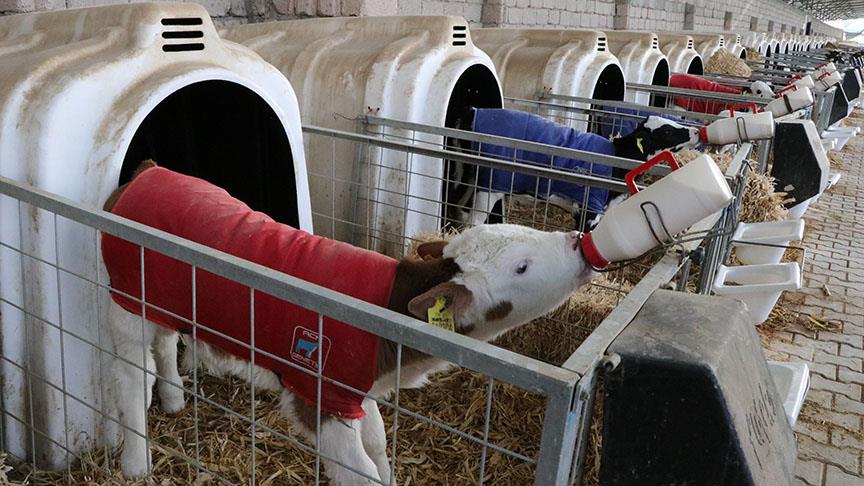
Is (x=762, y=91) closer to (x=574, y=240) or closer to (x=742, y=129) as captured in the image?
(x=742, y=129)

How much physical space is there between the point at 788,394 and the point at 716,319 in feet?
4.75

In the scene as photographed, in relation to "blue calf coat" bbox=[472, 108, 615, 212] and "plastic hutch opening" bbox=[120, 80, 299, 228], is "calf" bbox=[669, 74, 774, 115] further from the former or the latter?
"plastic hutch opening" bbox=[120, 80, 299, 228]

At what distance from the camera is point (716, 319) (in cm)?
125

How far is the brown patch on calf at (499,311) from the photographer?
1.91m

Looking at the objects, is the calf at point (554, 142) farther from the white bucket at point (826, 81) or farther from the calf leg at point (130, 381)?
the white bucket at point (826, 81)

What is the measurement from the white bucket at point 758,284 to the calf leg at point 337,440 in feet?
6.13

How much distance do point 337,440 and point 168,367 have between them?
38.0 inches

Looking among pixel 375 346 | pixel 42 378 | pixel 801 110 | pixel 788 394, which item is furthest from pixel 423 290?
pixel 801 110

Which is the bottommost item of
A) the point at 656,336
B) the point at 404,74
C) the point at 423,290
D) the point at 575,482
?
the point at 575,482

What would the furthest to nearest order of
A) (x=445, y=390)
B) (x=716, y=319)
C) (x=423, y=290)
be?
(x=445, y=390) → (x=423, y=290) → (x=716, y=319)

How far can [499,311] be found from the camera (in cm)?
191

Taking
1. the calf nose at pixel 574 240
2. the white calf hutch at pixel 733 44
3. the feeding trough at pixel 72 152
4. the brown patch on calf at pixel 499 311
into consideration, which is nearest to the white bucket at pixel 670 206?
the calf nose at pixel 574 240

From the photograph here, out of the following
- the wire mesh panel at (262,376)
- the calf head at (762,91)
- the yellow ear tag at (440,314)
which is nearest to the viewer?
the wire mesh panel at (262,376)

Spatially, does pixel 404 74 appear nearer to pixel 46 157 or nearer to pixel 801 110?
pixel 46 157
